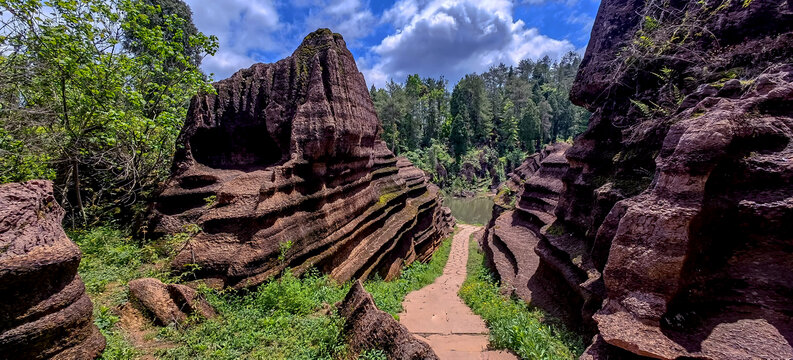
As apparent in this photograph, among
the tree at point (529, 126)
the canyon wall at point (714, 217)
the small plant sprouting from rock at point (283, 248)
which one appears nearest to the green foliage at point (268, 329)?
the small plant sprouting from rock at point (283, 248)

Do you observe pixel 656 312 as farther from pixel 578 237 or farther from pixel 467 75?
pixel 467 75

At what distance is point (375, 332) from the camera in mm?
3766

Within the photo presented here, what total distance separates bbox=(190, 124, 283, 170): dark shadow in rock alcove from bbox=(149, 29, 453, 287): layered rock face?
28mm

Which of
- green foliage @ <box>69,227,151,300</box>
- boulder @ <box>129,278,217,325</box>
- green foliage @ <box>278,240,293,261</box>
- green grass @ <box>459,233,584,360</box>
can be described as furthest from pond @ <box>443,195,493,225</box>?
boulder @ <box>129,278,217,325</box>

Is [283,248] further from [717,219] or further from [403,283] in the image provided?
[717,219]

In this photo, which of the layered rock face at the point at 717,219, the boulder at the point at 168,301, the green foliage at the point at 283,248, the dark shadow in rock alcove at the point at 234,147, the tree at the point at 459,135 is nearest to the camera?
the layered rock face at the point at 717,219

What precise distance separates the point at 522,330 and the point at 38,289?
6344 mm

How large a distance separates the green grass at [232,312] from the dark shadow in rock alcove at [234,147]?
2.56m

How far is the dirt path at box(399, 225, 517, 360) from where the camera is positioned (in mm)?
4938

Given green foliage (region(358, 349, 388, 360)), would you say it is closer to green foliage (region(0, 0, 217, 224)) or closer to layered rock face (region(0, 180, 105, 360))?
layered rock face (region(0, 180, 105, 360))

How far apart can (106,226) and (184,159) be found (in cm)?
247

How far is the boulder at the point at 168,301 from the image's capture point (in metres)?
3.93

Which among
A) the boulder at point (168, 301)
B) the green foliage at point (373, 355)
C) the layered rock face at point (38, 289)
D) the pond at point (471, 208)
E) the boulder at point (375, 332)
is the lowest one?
the pond at point (471, 208)

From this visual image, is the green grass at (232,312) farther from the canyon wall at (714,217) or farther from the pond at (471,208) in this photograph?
the pond at (471,208)
